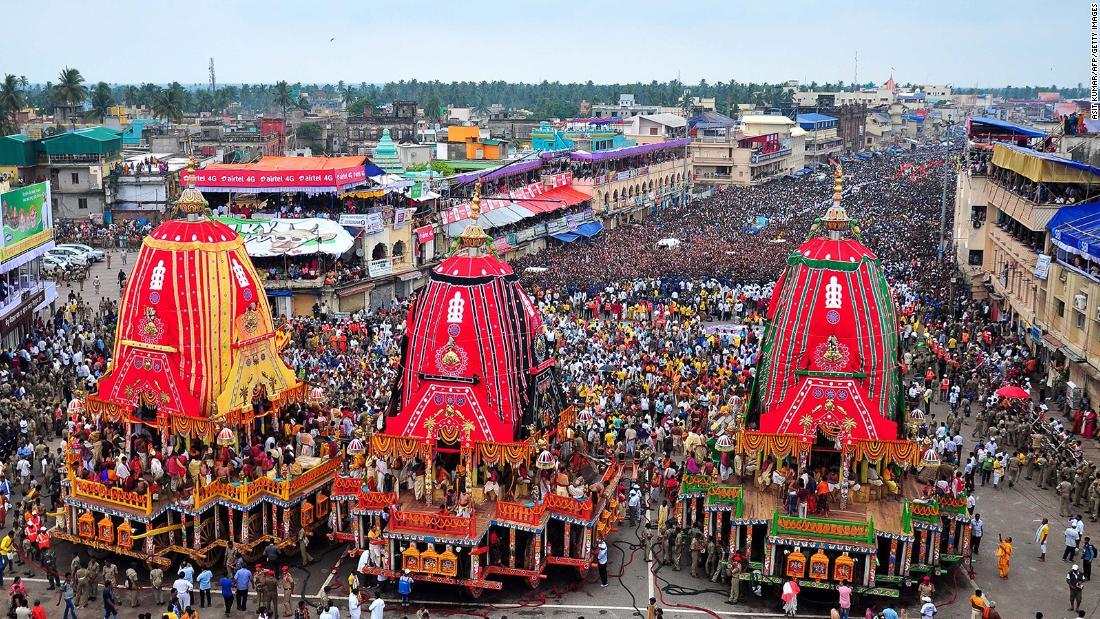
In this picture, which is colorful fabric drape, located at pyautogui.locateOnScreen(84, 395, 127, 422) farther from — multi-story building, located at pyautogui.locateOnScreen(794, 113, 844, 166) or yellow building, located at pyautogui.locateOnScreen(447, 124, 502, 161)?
multi-story building, located at pyautogui.locateOnScreen(794, 113, 844, 166)

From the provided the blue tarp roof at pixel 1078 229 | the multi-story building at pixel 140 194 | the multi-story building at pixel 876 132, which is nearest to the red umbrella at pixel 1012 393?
the blue tarp roof at pixel 1078 229

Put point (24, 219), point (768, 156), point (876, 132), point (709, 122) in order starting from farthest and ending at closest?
point (876, 132)
point (709, 122)
point (768, 156)
point (24, 219)

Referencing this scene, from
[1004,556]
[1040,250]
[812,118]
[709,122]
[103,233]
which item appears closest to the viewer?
[1004,556]

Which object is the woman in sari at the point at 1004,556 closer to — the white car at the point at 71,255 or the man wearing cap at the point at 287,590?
the man wearing cap at the point at 287,590

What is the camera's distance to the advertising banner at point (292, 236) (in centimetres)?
4691

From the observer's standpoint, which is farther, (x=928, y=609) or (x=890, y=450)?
(x=890, y=450)

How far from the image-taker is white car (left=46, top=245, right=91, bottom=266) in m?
56.6

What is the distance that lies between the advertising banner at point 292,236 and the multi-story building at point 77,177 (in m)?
25.3

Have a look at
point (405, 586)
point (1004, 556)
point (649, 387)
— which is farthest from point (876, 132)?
point (405, 586)

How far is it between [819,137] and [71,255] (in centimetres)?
9426

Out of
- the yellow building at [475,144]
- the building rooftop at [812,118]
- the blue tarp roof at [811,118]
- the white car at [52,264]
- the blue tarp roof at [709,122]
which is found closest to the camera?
the white car at [52,264]

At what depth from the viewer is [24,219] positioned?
1601 inches

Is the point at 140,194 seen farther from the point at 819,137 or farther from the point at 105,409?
the point at 819,137

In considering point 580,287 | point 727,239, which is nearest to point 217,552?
point 580,287
